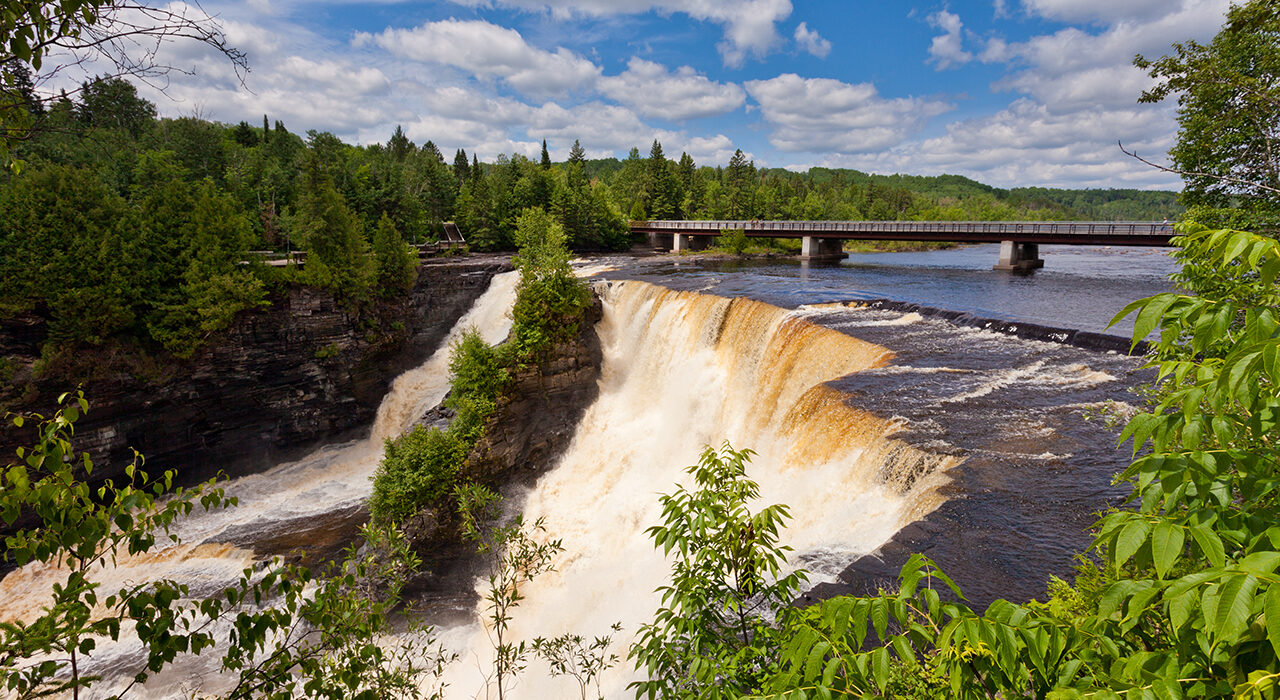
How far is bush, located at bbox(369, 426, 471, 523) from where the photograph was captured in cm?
1825

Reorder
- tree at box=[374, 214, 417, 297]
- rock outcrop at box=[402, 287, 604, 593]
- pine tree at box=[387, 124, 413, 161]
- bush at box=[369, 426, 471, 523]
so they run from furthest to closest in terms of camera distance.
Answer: pine tree at box=[387, 124, 413, 161] → tree at box=[374, 214, 417, 297] → bush at box=[369, 426, 471, 523] → rock outcrop at box=[402, 287, 604, 593]

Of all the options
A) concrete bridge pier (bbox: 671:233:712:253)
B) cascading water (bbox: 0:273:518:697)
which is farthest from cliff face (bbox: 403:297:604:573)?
concrete bridge pier (bbox: 671:233:712:253)

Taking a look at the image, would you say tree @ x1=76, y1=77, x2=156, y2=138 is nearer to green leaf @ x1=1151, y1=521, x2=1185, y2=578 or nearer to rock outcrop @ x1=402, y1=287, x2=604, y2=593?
green leaf @ x1=1151, y1=521, x2=1185, y2=578

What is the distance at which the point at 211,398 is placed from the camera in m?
25.6

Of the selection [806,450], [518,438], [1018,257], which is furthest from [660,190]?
[806,450]

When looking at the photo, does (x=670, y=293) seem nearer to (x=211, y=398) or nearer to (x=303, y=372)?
(x=303, y=372)

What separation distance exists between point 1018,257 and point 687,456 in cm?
3775

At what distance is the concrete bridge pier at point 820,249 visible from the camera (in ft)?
170

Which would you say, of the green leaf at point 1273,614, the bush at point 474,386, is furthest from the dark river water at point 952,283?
the green leaf at point 1273,614

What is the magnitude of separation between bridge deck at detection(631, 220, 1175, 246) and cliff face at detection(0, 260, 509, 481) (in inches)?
1375

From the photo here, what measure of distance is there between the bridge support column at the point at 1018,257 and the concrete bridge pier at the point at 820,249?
12.8 meters

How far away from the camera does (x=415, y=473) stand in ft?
61.5

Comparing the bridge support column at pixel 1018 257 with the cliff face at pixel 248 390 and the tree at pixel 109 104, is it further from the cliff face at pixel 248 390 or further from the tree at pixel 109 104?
the tree at pixel 109 104

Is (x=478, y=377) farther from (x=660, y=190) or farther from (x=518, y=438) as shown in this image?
(x=660, y=190)
